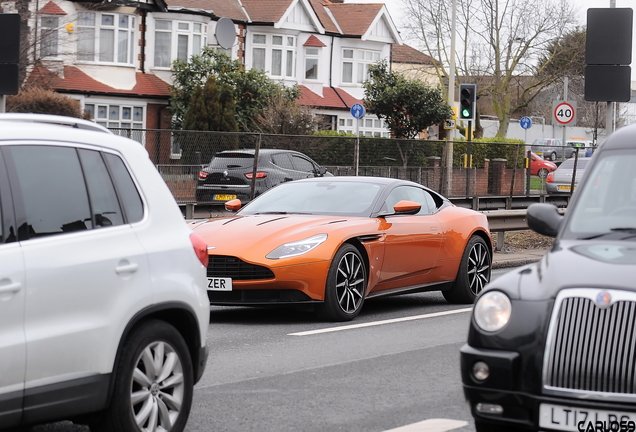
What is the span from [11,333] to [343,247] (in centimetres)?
589

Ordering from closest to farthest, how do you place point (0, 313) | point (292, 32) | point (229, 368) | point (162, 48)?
point (0, 313) < point (229, 368) < point (162, 48) < point (292, 32)

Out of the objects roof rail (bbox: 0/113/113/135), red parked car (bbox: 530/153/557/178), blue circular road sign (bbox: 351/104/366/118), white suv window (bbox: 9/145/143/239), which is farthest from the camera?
blue circular road sign (bbox: 351/104/366/118)

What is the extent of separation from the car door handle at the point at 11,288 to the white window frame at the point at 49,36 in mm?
32843

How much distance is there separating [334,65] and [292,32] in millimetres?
3717

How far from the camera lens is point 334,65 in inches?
2148

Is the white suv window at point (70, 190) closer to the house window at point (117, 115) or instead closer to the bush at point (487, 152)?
the bush at point (487, 152)

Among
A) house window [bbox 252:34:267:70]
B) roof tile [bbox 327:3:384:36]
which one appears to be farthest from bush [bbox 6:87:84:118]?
roof tile [bbox 327:3:384:36]

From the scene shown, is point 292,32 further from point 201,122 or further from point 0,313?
point 0,313

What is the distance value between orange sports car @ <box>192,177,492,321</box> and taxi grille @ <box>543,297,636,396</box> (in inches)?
207

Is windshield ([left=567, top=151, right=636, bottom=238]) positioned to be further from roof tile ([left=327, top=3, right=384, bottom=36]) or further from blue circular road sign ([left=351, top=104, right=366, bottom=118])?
roof tile ([left=327, top=3, right=384, bottom=36])

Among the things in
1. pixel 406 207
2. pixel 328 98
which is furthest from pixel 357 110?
pixel 406 207

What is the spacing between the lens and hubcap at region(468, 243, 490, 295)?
12023 millimetres

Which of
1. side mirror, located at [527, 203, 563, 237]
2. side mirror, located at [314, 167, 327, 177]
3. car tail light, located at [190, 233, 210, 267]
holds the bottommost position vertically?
car tail light, located at [190, 233, 210, 267]

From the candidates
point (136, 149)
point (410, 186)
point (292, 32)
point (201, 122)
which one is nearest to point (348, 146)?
point (410, 186)
